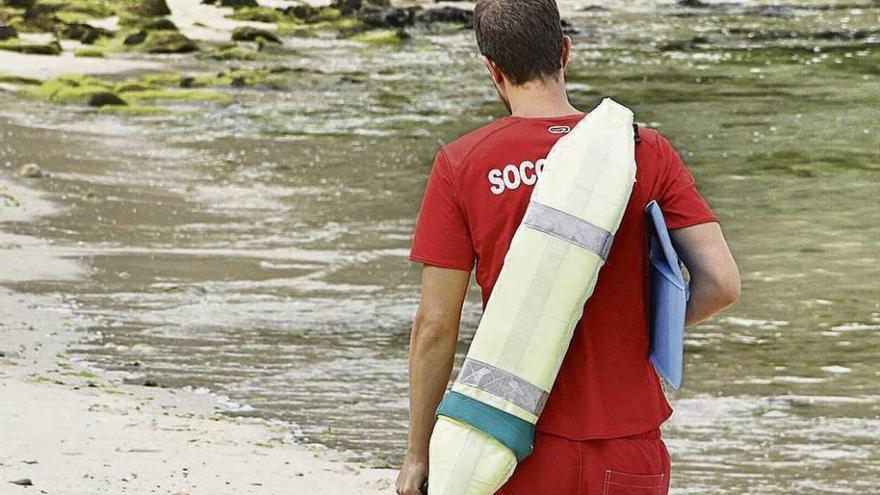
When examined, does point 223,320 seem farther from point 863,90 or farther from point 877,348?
point 863,90

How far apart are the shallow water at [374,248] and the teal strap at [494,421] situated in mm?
3937

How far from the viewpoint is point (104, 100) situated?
24.6 m

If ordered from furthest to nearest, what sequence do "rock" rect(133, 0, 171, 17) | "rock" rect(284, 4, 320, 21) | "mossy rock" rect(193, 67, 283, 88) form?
"rock" rect(284, 4, 320, 21) → "rock" rect(133, 0, 171, 17) → "mossy rock" rect(193, 67, 283, 88)

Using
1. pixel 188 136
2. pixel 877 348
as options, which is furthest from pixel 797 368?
pixel 188 136

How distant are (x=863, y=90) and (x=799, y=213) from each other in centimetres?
1338

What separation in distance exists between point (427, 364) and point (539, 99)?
55cm

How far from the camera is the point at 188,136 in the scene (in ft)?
71.1

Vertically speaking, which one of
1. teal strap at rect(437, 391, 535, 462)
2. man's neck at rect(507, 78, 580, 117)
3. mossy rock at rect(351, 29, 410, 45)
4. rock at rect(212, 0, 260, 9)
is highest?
man's neck at rect(507, 78, 580, 117)

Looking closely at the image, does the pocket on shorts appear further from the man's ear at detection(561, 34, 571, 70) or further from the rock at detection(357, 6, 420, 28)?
the rock at detection(357, 6, 420, 28)

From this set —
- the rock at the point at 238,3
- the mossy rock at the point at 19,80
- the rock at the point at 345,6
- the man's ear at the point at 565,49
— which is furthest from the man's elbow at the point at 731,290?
the rock at the point at 345,6

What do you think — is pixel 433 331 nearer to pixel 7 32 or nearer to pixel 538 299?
pixel 538 299

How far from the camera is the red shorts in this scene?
10.3 ft

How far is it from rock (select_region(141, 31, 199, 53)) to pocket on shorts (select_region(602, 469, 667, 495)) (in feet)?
105

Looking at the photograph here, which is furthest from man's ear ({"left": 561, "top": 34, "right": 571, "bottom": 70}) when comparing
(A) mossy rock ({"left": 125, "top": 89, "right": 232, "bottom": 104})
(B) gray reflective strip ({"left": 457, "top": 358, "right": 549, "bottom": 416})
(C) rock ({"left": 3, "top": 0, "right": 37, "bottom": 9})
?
(C) rock ({"left": 3, "top": 0, "right": 37, "bottom": 9})
